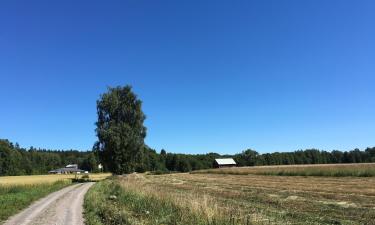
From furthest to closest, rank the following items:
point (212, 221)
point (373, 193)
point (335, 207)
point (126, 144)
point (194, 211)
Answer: point (126, 144), point (373, 193), point (335, 207), point (194, 211), point (212, 221)

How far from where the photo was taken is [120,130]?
74312 millimetres

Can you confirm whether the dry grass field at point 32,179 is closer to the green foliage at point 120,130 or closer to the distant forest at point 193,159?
the green foliage at point 120,130

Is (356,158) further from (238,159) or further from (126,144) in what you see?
(126,144)

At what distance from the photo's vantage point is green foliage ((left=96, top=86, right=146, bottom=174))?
73.9 m

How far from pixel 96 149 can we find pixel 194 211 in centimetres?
6420

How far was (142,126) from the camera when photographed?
78.4 m

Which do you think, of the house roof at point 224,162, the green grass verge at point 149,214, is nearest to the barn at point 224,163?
the house roof at point 224,162

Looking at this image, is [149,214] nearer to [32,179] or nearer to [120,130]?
Answer: [120,130]

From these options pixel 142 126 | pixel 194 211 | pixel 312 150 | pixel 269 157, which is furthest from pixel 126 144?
pixel 312 150

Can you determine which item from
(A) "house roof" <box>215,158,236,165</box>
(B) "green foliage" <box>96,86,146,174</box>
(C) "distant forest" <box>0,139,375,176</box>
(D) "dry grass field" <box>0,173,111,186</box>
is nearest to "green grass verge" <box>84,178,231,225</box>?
(D) "dry grass field" <box>0,173,111,186</box>

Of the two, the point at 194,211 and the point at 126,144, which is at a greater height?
the point at 126,144

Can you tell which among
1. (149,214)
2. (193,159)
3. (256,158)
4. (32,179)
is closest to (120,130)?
(32,179)

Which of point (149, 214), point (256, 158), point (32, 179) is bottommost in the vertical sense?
point (149, 214)

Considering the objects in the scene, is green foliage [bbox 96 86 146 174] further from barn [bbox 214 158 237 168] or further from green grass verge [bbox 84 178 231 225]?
barn [bbox 214 158 237 168]
